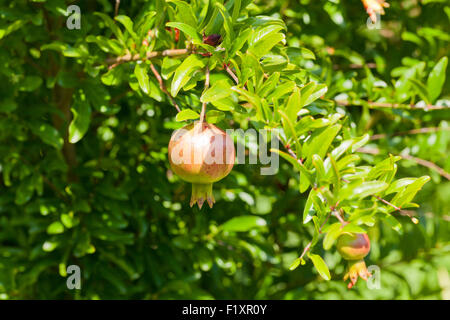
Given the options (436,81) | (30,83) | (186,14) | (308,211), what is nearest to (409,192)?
(308,211)

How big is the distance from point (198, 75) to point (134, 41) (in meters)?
0.20

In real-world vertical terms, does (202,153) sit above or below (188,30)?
below

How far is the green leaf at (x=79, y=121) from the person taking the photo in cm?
88

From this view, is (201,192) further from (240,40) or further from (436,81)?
(436,81)

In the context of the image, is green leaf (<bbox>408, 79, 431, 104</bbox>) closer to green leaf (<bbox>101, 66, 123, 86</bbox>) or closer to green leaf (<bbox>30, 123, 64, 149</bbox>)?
green leaf (<bbox>101, 66, 123, 86</bbox>)

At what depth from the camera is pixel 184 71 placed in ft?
2.05

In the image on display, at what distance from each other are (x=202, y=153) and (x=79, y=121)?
379mm

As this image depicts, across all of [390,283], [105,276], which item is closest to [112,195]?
[105,276]

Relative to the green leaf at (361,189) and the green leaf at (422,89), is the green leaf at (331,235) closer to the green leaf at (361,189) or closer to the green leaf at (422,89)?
the green leaf at (361,189)

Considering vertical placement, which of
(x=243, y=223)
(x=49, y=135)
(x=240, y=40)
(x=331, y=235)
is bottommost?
(x=243, y=223)

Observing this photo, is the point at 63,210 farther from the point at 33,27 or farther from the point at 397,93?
the point at 397,93

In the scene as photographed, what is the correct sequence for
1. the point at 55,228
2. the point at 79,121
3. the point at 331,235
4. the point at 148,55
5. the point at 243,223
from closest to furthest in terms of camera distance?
the point at 331,235, the point at 148,55, the point at 79,121, the point at 55,228, the point at 243,223

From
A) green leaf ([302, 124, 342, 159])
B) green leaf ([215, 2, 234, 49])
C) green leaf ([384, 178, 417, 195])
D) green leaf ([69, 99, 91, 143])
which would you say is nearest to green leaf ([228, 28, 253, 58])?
green leaf ([215, 2, 234, 49])

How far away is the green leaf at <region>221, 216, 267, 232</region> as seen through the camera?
115cm
